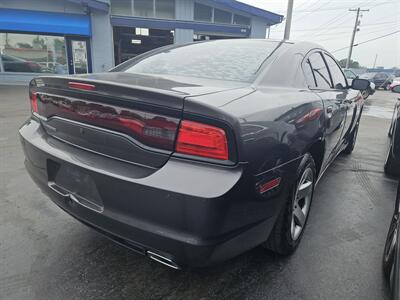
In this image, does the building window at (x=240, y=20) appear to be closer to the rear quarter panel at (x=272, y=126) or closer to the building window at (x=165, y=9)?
the building window at (x=165, y=9)

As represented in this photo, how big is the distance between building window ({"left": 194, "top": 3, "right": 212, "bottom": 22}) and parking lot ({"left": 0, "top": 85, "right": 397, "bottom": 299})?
15.6 m

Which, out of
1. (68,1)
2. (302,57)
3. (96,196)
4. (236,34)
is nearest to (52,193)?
(96,196)

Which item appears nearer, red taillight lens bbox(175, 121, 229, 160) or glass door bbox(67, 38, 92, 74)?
red taillight lens bbox(175, 121, 229, 160)

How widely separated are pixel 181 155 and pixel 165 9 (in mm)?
16487

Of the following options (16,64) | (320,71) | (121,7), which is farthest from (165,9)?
(320,71)

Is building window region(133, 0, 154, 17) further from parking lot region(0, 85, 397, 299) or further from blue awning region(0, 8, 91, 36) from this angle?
parking lot region(0, 85, 397, 299)

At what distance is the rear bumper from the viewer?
135 centimetres

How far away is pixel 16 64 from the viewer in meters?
14.4

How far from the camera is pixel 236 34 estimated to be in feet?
55.6

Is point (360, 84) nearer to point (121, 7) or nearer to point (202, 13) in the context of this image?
point (202, 13)

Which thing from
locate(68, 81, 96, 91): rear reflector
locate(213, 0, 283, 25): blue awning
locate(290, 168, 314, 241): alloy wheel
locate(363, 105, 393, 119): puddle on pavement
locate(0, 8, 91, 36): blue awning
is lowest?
locate(363, 105, 393, 119): puddle on pavement

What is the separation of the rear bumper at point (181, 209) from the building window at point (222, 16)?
662 inches

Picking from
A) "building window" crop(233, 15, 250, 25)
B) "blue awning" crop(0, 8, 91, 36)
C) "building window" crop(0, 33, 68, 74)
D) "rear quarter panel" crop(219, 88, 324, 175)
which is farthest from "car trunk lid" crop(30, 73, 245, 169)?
"building window" crop(233, 15, 250, 25)

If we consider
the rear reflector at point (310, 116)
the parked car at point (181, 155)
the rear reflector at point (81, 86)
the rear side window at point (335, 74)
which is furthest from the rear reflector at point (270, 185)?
the rear side window at point (335, 74)
